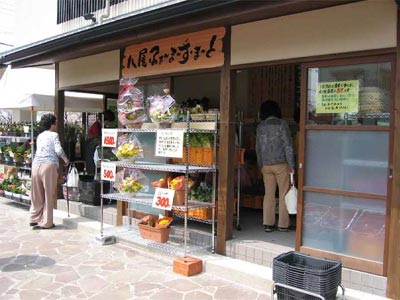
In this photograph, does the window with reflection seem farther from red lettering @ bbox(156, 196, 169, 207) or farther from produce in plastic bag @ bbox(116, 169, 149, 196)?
produce in plastic bag @ bbox(116, 169, 149, 196)

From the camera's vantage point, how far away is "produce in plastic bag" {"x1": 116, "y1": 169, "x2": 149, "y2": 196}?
21.5ft

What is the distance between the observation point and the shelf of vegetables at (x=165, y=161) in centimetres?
578

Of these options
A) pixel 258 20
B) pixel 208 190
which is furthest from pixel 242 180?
pixel 258 20

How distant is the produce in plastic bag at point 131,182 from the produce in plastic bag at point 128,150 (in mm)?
312

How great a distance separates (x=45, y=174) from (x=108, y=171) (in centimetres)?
184

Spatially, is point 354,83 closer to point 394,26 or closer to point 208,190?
point 394,26

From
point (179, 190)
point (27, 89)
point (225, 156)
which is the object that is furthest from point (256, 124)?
point (27, 89)

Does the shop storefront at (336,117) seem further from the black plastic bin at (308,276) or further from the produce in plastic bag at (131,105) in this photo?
the produce in plastic bag at (131,105)

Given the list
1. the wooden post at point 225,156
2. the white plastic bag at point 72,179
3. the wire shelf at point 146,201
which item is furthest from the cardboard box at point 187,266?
the white plastic bag at point 72,179

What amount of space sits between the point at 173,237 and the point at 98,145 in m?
3.63

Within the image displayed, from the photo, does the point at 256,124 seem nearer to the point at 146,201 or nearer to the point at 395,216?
the point at 146,201

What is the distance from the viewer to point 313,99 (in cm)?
512

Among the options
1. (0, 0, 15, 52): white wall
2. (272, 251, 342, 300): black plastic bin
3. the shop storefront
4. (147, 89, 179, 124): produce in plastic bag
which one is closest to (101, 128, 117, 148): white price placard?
(147, 89, 179, 124): produce in plastic bag

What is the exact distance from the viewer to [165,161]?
696cm
